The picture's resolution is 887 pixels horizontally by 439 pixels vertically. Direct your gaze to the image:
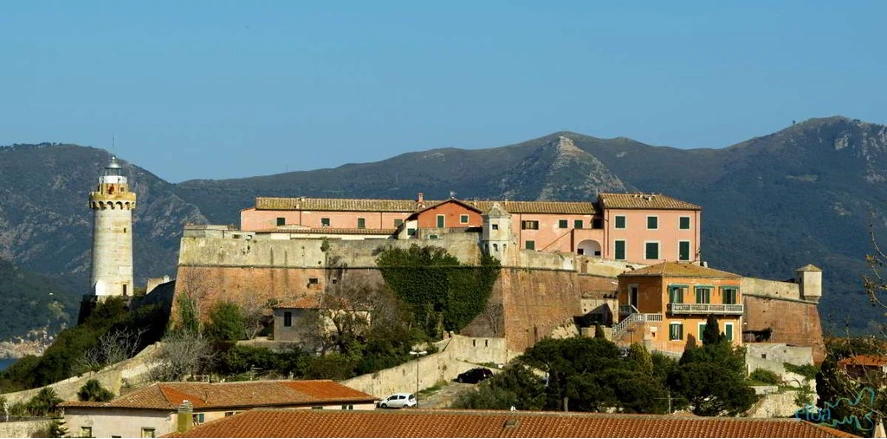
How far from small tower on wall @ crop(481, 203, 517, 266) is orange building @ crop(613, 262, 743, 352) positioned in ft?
16.8

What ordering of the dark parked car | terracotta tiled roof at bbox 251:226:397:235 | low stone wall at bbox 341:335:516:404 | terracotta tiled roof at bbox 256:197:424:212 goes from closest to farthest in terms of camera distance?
1. low stone wall at bbox 341:335:516:404
2. the dark parked car
3. terracotta tiled roof at bbox 251:226:397:235
4. terracotta tiled roof at bbox 256:197:424:212

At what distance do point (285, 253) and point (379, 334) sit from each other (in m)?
9.33

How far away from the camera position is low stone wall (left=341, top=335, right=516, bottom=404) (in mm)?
68312

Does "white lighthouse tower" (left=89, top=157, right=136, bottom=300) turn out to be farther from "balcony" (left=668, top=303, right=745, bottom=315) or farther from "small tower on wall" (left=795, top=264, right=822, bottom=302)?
"small tower on wall" (left=795, top=264, right=822, bottom=302)

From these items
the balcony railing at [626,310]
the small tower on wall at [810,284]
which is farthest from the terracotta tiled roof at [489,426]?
the small tower on wall at [810,284]

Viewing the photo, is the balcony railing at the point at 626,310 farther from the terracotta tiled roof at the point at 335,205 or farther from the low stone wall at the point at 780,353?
the terracotta tiled roof at the point at 335,205

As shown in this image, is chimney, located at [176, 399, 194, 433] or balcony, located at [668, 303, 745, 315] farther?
balcony, located at [668, 303, 745, 315]

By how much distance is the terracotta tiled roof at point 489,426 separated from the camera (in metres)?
41.4

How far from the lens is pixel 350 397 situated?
59.3 m

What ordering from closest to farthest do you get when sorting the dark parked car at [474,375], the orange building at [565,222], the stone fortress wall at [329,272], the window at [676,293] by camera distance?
the dark parked car at [474,375] → the window at [676,293] → the stone fortress wall at [329,272] → the orange building at [565,222]

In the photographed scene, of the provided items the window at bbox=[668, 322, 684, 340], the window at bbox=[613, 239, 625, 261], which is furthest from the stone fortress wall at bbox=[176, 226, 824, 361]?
the window at bbox=[613, 239, 625, 261]

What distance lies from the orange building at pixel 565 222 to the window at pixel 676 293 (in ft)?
32.3

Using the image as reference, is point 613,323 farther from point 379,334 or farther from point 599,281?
point 379,334

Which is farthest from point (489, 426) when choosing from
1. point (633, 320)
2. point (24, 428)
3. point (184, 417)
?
point (633, 320)
